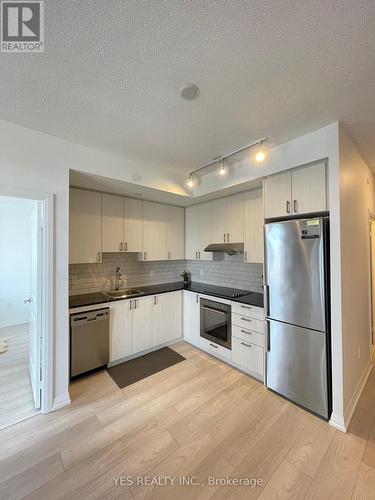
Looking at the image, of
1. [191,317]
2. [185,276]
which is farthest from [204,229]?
[191,317]

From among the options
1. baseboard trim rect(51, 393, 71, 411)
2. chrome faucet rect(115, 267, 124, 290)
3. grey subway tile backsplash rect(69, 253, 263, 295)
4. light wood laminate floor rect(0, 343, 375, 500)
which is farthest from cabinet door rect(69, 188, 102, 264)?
light wood laminate floor rect(0, 343, 375, 500)

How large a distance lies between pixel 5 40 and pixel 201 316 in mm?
3326

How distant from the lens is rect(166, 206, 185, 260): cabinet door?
12.7 feet

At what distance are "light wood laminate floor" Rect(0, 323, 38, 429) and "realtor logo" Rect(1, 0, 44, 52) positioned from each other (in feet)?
9.59

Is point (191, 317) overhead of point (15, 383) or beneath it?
overhead

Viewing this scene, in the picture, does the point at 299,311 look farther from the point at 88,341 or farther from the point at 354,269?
the point at 88,341

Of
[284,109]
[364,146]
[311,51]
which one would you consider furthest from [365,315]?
[311,51]

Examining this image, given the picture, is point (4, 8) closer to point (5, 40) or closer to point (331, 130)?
point (5, 40)

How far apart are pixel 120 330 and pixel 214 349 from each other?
139 cm

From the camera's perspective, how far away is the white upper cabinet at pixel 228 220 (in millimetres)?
3129

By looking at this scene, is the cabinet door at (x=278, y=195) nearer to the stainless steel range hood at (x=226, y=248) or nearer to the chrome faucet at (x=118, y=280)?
the stainless steel range hood at (x=226, y=248)

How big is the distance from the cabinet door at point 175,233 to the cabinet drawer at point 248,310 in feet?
5.21

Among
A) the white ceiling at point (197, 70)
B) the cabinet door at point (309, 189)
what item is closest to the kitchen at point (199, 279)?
the cabinet door at point (309, 189)

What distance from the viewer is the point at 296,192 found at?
7.21ft
